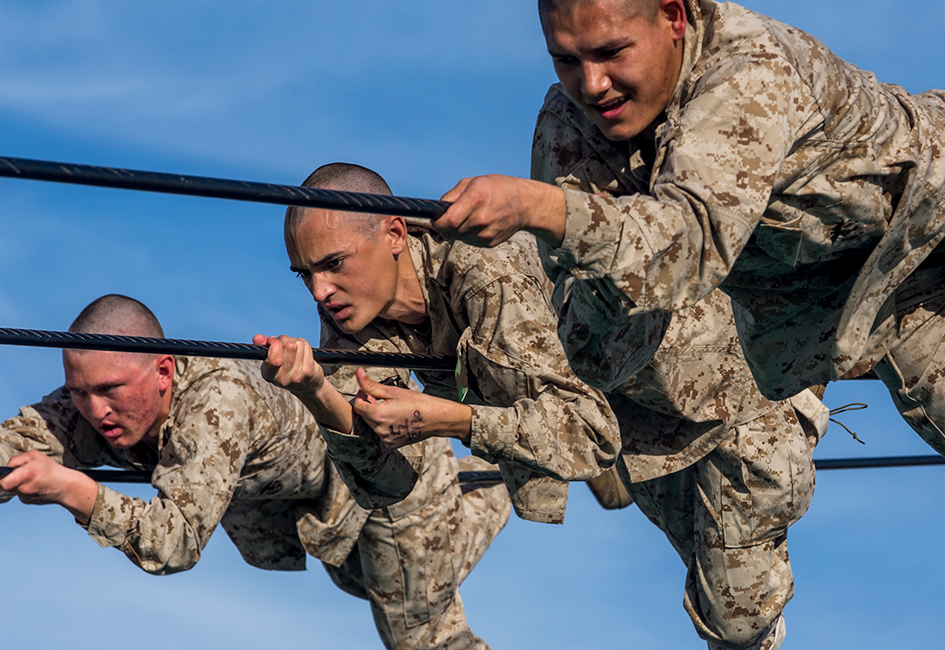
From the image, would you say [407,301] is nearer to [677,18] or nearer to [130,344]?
[130,344]

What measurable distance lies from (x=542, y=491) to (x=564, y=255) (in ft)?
6.17

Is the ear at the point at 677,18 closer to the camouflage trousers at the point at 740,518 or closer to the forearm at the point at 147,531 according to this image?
the camouflage trousers at the point at 740,518

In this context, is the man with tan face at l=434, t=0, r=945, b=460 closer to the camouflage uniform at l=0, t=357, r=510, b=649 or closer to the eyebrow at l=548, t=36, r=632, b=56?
the eyebrow at l=548, t=36, r=632, b=56

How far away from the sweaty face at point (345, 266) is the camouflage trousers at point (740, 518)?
101 cm

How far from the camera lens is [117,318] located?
5176mm

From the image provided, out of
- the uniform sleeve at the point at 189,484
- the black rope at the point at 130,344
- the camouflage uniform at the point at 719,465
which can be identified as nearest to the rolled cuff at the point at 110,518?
the uniform sleeve at the point at 189,484

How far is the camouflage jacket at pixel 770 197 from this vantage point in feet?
8.46

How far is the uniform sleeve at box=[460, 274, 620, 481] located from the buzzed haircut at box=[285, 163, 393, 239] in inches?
21.0

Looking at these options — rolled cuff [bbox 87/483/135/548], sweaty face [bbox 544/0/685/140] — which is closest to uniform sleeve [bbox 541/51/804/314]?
sweaty face [bbox 544/0/685/140]

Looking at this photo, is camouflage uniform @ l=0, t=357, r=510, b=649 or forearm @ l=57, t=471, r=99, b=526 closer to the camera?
forearm @ l=57, t=471, r=99, b=526

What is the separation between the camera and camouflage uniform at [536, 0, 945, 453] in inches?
102

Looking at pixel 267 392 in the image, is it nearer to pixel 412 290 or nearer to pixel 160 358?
pixel 160 358

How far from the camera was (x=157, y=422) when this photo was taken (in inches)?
201

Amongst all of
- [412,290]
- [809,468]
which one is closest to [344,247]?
[412,290]
